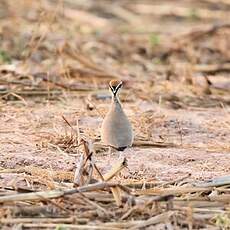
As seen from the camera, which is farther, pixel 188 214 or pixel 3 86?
pixel 3 86

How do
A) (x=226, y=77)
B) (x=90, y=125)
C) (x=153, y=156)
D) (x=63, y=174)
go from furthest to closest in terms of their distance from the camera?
1. (x=226, y=77)
2. (x=90, y=125)
3. (x=153, y=156)
4. (x=63, y=174)

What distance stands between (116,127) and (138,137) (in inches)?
35.9

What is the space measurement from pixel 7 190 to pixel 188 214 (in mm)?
840

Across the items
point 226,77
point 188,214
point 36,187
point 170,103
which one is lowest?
point 188,214

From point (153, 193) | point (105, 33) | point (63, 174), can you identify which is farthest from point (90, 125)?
point (105, 33)

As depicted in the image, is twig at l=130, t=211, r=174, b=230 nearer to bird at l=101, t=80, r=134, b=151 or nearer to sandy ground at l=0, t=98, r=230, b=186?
sandy ground at l=0, t=98, r=230, b=186

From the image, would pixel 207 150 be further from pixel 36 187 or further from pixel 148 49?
pixel 148 49

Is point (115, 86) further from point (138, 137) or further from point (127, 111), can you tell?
point (127, 111)

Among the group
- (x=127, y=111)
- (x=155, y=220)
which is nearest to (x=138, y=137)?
(x=127, y=111)

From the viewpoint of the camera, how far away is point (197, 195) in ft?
13.7

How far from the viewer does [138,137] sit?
5.69m

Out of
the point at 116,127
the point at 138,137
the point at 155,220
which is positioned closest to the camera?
the point at 155,220

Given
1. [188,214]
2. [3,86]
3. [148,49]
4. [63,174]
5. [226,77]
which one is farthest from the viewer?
[148,49]

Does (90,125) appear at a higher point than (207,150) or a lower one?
higher
